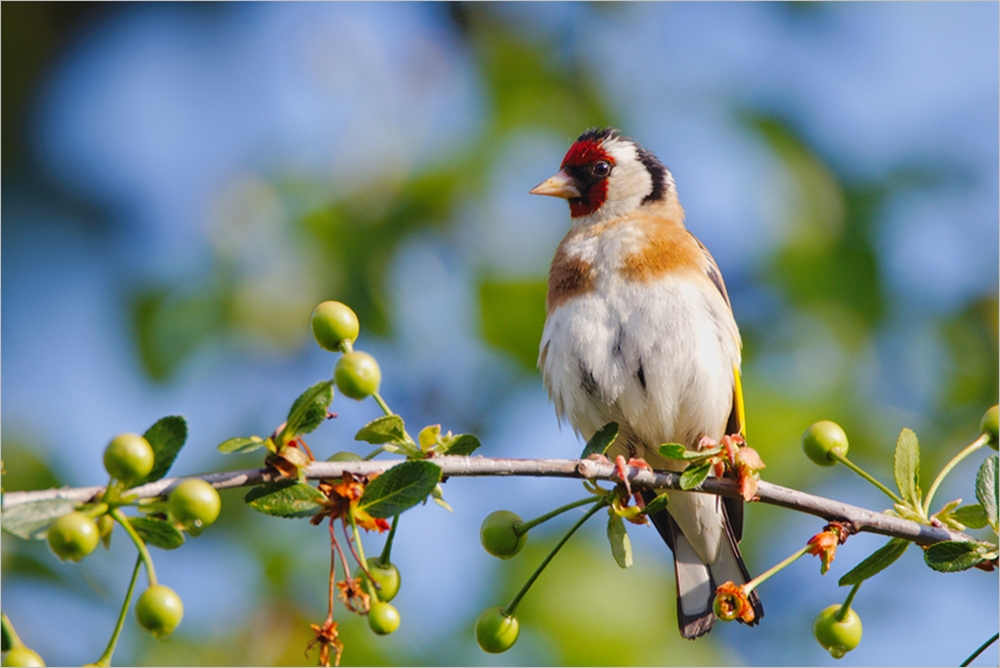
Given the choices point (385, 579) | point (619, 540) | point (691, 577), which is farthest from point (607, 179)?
point (385, 579)

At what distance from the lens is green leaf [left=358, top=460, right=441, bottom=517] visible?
1.84 meters

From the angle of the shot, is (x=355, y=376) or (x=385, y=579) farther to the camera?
(x=385, y=579)

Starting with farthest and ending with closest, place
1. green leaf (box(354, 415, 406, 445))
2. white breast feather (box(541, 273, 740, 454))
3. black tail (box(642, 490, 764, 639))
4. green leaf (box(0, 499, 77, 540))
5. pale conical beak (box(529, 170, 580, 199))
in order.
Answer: pale conical beak (box(529, 170, 580, 199)) → black tail (box(642, 490, 764, 639)) → white breast feather (box(541, 273, 740, 454)) → green leaf (box(354, 415, 406, 445)) → green leaf (box(0, 499, 77, 540))

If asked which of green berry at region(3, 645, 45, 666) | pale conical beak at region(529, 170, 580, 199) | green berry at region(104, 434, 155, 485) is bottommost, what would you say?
green berry at region(3, 645, 45, 666)

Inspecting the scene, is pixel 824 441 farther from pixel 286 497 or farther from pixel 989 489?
pixel 286 497

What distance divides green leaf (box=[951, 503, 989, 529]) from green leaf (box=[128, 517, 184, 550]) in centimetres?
182

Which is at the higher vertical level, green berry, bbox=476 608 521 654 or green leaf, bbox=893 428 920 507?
green leaf, bbox=893 428 920 507

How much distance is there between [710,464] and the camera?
2.25 m

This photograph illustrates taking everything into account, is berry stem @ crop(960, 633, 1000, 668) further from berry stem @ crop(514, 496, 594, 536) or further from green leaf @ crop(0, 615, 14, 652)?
green leaf @ crop(0, 615, 14, 652)

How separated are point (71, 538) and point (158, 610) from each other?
0.73 feet

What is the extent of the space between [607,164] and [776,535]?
85.4 inches

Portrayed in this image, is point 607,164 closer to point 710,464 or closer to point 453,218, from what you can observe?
point 453,218

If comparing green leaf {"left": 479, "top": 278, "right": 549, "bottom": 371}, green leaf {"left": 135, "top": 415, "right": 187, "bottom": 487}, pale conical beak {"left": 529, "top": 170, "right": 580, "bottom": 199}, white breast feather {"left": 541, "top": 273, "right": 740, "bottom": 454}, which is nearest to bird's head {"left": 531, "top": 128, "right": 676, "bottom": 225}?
pale conical beak {"left": 529, "top": 170, "right": 580, "bottom": 199}

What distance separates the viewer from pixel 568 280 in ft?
12.5
